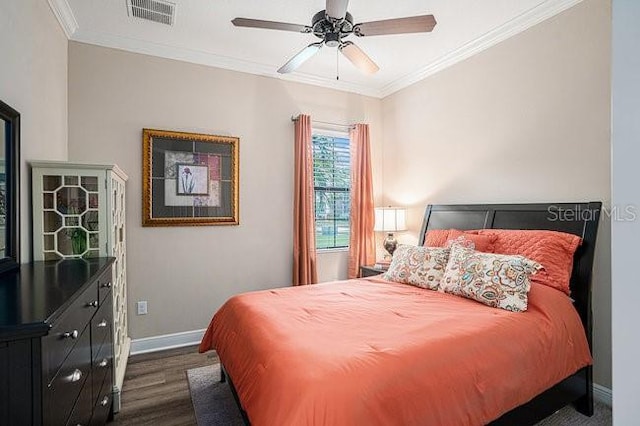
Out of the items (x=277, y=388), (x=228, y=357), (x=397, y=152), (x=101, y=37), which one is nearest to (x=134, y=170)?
(x=101, y=37)

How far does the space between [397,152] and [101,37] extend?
128 inches

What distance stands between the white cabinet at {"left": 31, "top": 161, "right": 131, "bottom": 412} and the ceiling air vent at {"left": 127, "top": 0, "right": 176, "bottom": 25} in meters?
1.32

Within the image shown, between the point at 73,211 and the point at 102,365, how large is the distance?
0.99 m

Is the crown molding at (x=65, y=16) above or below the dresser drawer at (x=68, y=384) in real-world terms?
above

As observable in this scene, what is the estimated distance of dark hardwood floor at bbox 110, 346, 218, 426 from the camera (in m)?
2.14

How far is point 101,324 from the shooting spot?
5.87 feet

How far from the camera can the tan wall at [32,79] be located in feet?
5.80

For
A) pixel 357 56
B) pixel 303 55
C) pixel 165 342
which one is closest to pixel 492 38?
pixel 357 56

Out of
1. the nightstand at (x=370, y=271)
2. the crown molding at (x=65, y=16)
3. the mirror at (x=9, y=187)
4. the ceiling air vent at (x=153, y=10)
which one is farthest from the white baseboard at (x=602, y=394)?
the crown molding at (x=65, y=16)

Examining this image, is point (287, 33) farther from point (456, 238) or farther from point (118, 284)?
point (118, 284)

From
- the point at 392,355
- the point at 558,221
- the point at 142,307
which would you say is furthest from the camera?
the point at 142,307

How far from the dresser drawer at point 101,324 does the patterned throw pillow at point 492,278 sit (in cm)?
215

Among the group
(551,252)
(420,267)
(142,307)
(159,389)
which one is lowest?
(159,389)

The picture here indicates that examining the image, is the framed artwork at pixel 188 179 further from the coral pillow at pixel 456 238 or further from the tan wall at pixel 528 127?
the tan wall at pixel 528 127
